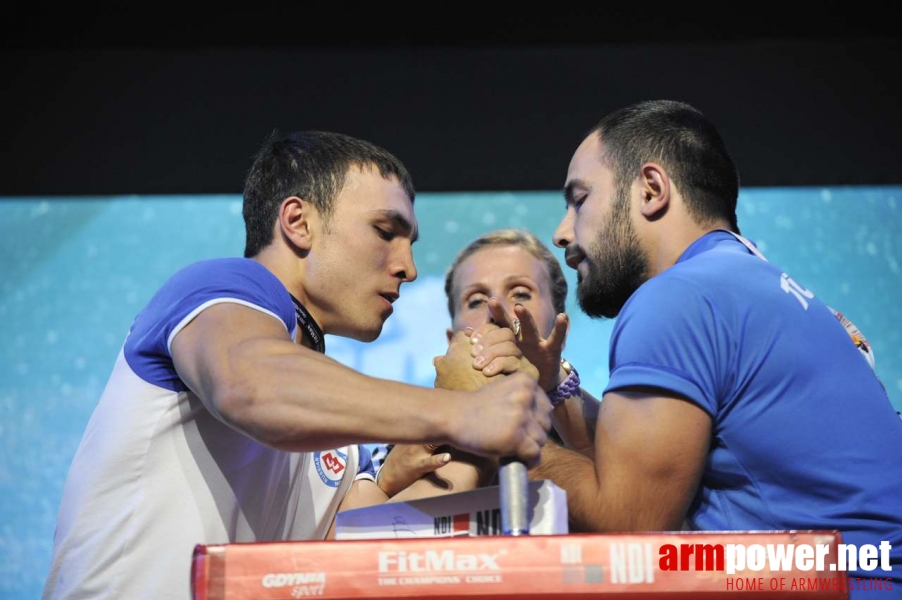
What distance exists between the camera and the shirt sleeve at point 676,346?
1.16m

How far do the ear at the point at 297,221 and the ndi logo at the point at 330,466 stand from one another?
38 cm

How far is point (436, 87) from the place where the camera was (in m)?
3.31

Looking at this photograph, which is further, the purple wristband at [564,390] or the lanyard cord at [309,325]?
the purple wristband at [564,390]

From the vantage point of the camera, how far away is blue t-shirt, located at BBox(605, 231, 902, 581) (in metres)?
1.14

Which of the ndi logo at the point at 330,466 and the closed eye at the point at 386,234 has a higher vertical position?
the closed eye at the point at 386,234

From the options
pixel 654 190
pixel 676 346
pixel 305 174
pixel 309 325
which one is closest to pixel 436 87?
pixel 305 174

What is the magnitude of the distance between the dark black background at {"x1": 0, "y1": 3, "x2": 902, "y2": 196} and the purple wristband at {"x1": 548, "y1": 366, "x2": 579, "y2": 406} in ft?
5.06

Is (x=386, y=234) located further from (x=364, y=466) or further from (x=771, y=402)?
(x=771, y=402)

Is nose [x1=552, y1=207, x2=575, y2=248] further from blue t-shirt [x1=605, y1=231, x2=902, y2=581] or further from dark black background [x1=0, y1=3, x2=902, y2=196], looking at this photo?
dark black background [x1=0, y1=3, x2=902, y2=196]

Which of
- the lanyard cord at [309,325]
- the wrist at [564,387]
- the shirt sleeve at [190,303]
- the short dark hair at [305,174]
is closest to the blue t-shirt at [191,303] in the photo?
the shirt sleeve at [190,303]

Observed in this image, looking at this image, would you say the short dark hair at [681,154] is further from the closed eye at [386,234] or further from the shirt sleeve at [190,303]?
the shirt sleeve at [190,303]

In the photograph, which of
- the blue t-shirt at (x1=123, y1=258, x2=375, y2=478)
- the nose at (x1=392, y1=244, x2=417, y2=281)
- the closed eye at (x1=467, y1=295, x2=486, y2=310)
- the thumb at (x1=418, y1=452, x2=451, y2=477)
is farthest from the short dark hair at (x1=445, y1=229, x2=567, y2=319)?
the blue t-shirt at (x1=123, y1=258, x2=375, y2=478)

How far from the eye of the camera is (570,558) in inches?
28.8

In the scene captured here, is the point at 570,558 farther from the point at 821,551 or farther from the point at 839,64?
the point at 839,64
